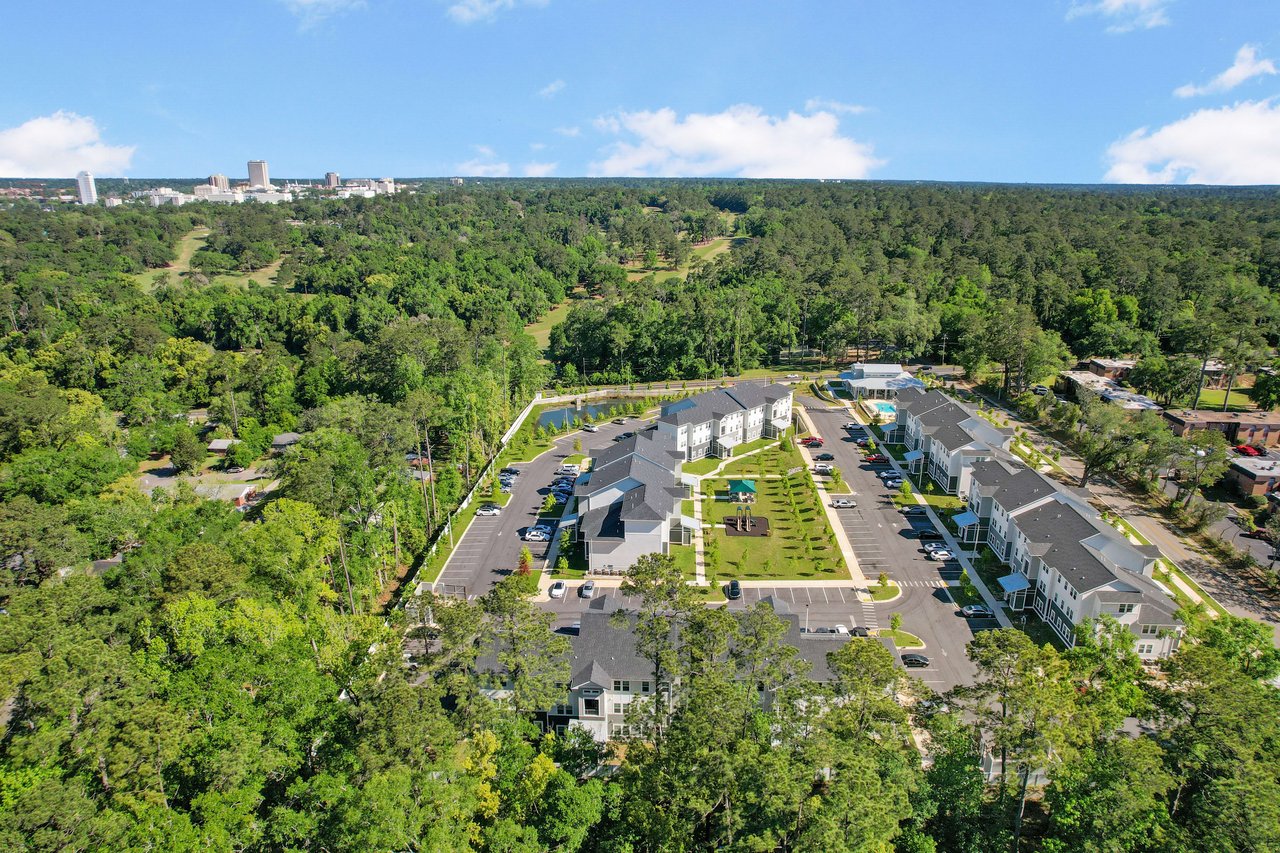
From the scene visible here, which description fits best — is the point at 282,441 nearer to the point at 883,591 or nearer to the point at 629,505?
the point at 629,505

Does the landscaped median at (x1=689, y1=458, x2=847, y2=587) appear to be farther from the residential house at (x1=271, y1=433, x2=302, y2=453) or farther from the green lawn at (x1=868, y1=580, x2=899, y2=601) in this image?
the residential house at (x1=271, y1=433, x2=302, y2=453)

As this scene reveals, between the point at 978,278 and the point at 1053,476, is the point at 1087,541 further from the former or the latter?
the point at 978,278

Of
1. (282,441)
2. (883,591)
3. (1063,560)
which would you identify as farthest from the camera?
(282,441)

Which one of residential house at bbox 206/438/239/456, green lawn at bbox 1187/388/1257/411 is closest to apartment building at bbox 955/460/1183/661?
green lawn at bbox 1187/388/1257/411

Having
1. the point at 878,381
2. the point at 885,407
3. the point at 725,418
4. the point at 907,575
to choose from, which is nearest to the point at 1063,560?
the point at 907,575

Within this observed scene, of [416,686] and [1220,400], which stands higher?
[1220,400]

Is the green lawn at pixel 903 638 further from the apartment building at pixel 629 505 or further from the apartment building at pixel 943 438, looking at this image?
the apartment building at pixel 943 438

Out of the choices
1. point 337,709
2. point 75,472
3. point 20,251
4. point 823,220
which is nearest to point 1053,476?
point 337,709

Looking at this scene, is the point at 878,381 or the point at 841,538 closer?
the point at 841,538
